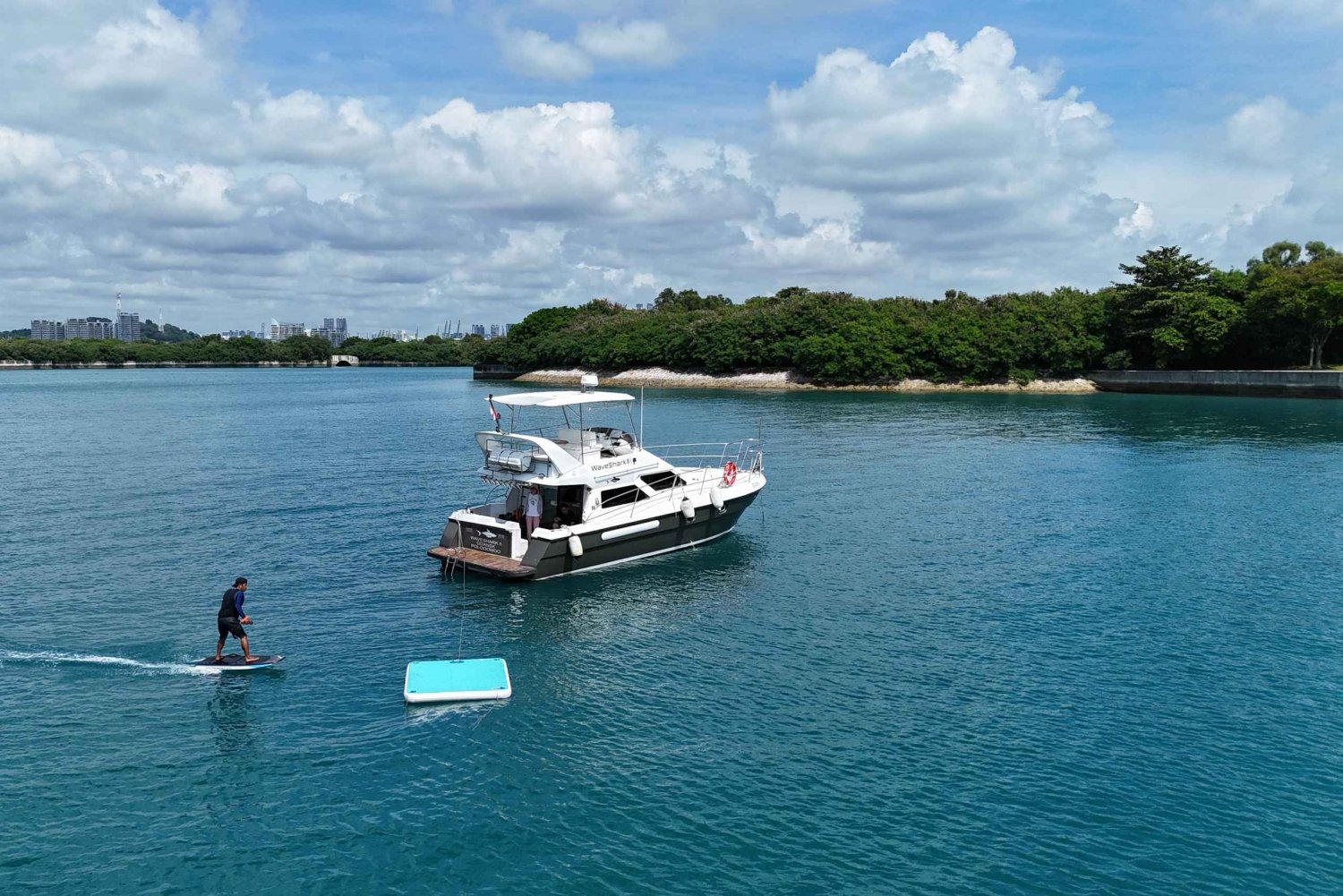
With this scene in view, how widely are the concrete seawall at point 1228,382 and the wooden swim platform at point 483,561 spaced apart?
11253cm

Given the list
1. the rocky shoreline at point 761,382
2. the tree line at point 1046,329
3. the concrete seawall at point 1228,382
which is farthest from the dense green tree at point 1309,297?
the rocky shoreline at point 761,382

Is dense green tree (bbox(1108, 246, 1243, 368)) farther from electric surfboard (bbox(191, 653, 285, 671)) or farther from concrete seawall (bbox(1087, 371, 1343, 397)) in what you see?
electric surfboard (bbox(191, 653, 285, 671))

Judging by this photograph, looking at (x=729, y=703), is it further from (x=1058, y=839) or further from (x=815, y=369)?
(x=815, y=369)

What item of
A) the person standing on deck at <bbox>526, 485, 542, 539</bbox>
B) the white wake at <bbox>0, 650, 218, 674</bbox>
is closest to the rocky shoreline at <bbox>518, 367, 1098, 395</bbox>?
the person standing on deck at <bbox>526, 485, 542, 539</bbox>

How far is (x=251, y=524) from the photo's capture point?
1714 inches

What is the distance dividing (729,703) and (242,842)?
37.4 ft

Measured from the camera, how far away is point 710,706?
23.3 m

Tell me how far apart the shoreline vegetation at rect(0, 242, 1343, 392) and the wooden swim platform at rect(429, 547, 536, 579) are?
373 feet

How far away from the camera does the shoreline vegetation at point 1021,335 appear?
12244 cm

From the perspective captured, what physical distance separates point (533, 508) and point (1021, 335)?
11703cm

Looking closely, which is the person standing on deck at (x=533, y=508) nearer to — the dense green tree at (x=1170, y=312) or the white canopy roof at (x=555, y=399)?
the white canopy roof at (x=555, y=399)

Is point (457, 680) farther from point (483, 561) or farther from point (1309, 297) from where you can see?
point (1309, 297)

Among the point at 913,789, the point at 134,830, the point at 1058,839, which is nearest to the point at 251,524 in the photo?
the point at 134,830

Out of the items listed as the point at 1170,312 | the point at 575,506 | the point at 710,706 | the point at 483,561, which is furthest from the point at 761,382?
the point at 710,706
